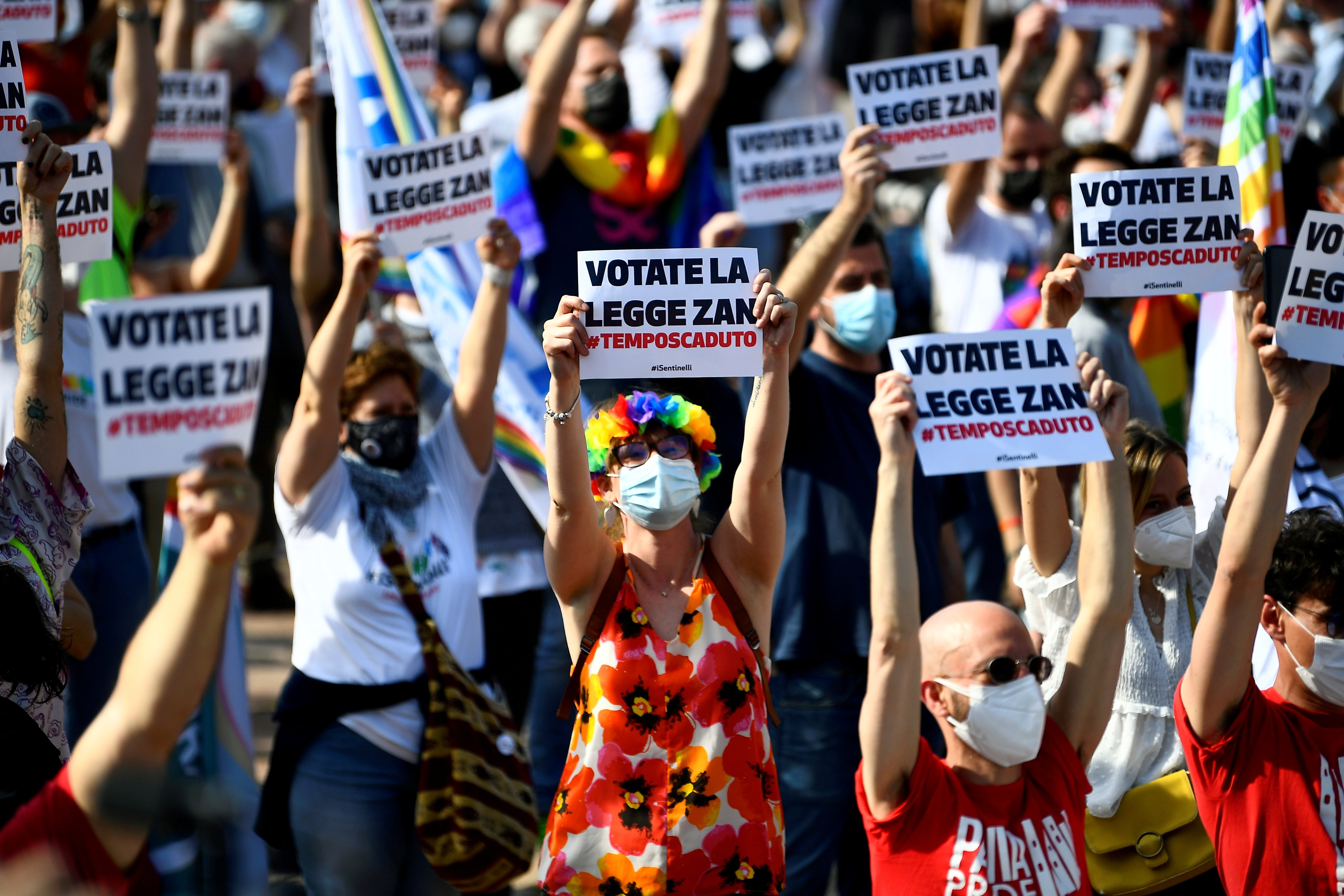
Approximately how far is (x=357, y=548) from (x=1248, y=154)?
2.91 m

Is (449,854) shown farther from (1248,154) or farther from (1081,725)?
(1248,154)

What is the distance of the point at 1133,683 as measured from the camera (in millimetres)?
3482

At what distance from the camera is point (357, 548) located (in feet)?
12.3

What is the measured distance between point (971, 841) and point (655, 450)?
105 centimetres

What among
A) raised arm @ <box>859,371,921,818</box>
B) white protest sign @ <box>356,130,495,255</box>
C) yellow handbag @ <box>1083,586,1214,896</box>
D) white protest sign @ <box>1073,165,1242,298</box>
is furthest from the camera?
white protest sign @ <box>356,130,495,255</box>

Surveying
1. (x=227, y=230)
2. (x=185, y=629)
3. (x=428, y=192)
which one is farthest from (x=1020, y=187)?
(x=185, y=629)

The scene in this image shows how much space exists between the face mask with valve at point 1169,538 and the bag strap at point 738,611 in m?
0.97

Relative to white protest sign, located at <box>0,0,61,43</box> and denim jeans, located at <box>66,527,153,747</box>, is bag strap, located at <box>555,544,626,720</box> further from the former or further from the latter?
white protest sign, located at <box>0,0,61,43</box>

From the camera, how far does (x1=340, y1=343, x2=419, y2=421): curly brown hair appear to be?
4.02 metres

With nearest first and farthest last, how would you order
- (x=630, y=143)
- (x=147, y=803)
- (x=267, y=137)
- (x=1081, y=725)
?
(x=147, y=803) < (x=1081, y=725) < (x=630, y=143) < (x=267, y=137)

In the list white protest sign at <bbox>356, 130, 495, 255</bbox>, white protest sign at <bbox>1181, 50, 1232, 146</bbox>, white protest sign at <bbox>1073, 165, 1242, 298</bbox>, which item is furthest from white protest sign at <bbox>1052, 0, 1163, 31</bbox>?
white protest sign at <bbox>356, 130, 495, 255</bbox>

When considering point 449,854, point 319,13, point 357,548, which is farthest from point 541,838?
point 319,13

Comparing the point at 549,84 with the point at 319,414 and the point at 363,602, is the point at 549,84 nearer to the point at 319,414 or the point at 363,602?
the point at 319,414

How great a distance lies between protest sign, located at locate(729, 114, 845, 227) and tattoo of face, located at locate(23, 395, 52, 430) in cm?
299
